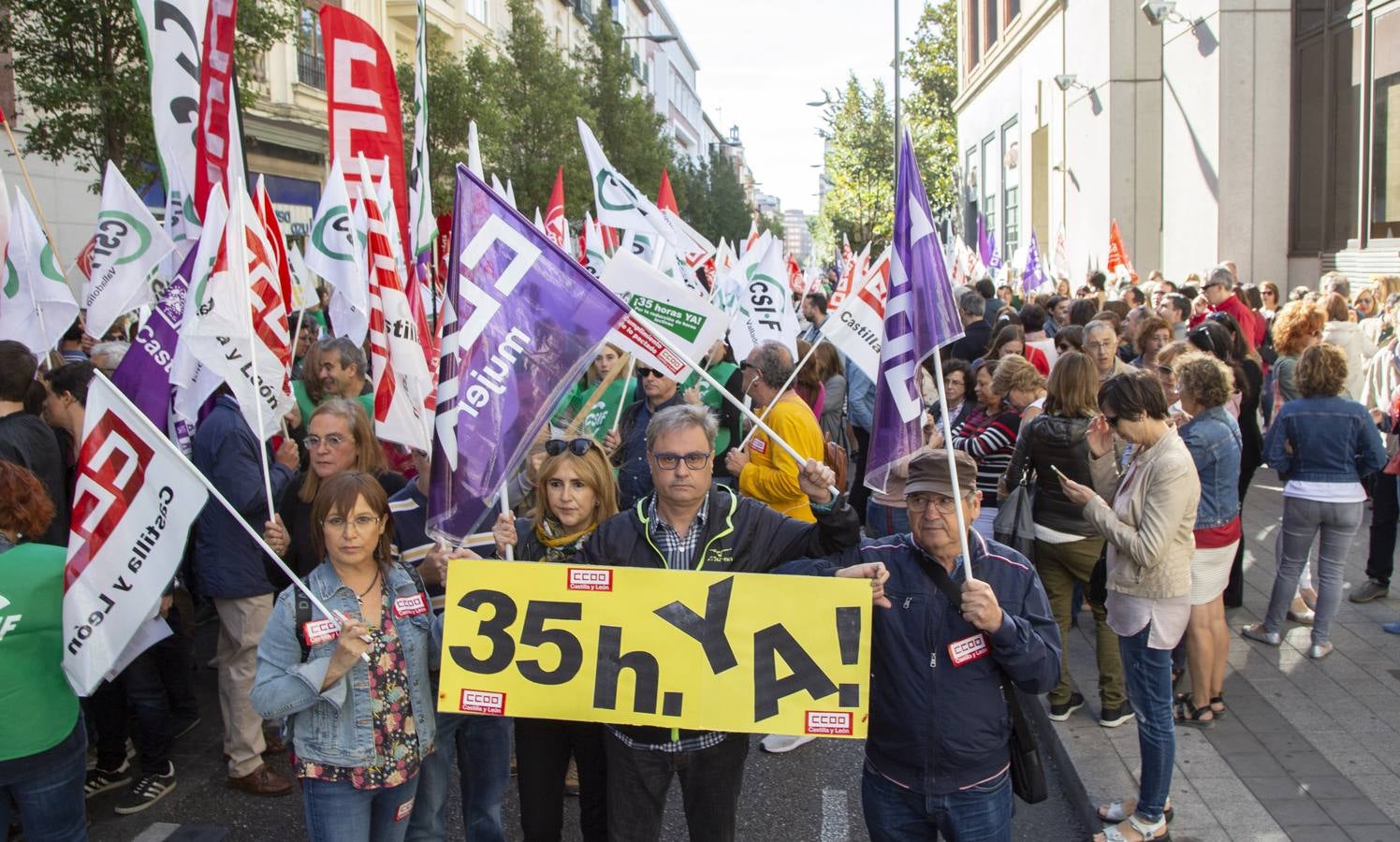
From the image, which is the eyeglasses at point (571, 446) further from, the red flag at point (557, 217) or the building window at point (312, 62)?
the building window at point (312, 62)

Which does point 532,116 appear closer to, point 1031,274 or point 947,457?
point 1031,274

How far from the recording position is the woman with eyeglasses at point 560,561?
12.9 ft

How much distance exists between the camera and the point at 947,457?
337 centimetres

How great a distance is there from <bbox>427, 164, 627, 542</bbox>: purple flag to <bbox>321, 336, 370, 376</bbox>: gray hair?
277 cm

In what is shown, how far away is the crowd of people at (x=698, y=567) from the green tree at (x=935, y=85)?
48.6m

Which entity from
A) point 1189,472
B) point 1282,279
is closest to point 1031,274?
point 1282,279

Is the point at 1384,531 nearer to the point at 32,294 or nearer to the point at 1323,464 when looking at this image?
the point at 1323,464

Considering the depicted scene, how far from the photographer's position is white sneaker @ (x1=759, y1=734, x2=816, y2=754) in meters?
5.71

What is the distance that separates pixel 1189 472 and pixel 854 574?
78.1 inches

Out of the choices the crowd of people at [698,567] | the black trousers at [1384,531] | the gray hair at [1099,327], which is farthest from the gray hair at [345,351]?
the black trousers at [1384,531]

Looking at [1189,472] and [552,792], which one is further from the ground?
[1189,472]

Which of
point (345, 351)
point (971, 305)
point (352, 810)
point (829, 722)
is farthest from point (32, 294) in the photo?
point (971, 305)

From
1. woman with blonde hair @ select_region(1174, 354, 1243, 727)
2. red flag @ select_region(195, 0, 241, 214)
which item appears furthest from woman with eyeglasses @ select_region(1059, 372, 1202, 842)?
red flag @ select_region(195, 0, 241, 214)

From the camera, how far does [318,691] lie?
11.0 feet
